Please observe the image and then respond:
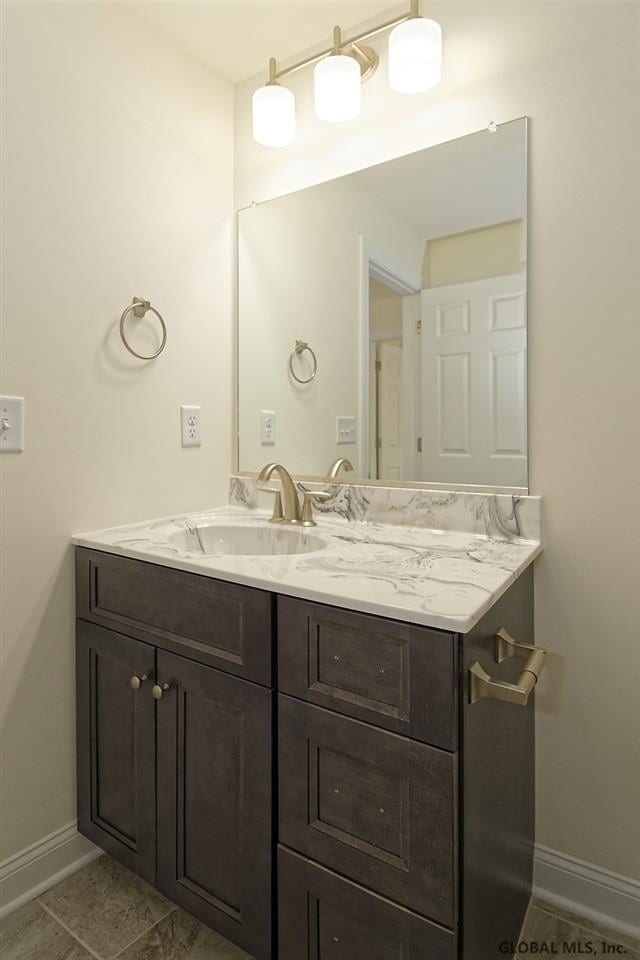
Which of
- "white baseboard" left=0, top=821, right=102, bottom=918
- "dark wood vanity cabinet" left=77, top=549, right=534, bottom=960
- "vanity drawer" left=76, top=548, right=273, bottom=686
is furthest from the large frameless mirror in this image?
"white baseboard" left=0, top=821, right=102, bottom=918

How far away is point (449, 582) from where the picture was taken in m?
1.01

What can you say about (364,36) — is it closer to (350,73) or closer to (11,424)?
(350,73)

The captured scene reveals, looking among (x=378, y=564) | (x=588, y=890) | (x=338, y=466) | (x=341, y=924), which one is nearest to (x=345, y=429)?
(x=338, y=466)

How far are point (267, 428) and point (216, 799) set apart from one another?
A: 1087mm

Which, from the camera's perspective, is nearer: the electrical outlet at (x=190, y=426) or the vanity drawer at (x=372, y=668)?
the vanity drawer at (x=372, y=668)

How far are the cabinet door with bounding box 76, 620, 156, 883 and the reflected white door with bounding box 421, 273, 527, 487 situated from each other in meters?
0.88

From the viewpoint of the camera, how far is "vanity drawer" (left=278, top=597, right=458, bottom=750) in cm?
84

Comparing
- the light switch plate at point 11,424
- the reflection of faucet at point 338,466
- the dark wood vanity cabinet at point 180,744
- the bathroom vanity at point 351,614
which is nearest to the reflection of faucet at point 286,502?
the bathroom vanity at point 351,614

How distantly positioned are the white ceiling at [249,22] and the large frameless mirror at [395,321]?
412mm

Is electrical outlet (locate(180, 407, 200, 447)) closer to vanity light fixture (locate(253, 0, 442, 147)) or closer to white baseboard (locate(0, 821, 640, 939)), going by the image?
vanity light fixture (locate(253, 0, 442, 147))

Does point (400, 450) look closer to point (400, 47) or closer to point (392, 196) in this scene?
point (392, 196)

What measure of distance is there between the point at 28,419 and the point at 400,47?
49.9 inches

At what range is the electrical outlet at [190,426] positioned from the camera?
68.8 inches

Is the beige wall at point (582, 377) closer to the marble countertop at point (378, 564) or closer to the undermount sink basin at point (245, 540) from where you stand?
the marble countertop at point (378, 564)
